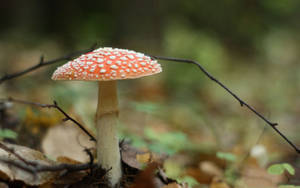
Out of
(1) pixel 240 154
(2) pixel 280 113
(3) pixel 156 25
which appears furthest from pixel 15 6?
(1) pixel 240 154

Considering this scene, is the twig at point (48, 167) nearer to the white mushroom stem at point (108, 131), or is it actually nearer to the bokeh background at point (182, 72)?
the white mushroom stem at point (108, 131)

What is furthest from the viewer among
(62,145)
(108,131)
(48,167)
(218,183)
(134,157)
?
(62,145)

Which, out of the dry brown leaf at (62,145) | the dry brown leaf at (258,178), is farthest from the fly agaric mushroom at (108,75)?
the dry brown leaf at (258,178)

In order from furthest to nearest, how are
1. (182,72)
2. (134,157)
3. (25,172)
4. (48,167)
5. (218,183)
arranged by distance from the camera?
(182,72), (218,183), (134,157), (25,172), (48,167)

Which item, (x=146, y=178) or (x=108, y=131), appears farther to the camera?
(x=108, y=131)

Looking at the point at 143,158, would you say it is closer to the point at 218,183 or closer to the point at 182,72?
the point at 218,183

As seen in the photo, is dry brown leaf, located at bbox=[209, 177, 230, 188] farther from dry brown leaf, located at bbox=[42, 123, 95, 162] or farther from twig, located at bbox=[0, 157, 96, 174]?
twig, located at bbox=[0, 157, 96, 174]

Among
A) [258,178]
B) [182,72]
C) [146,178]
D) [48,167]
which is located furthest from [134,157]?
[182,72]

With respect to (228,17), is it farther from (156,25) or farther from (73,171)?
(73,171)
